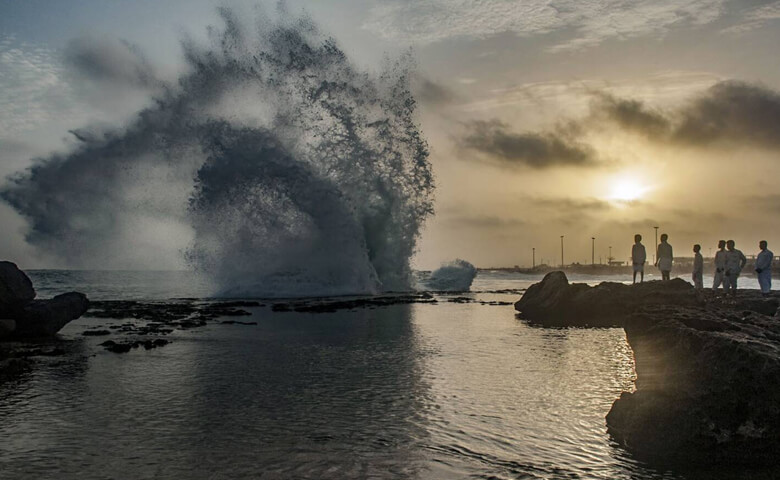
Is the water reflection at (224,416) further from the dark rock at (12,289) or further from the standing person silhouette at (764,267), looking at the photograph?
the standing person silhouette at (764,267)

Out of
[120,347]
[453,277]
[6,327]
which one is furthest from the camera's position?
[453,277]

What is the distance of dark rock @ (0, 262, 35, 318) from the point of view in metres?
18.6

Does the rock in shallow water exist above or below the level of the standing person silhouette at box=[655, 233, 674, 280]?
below

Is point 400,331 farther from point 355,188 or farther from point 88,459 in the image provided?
point 355,188

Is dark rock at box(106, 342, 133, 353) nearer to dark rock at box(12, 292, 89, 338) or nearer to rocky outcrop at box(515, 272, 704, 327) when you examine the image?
dark rock at box(12, 292, 89, 338)

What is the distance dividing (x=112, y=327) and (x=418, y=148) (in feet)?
117

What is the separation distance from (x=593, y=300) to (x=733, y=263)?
611 centimetres

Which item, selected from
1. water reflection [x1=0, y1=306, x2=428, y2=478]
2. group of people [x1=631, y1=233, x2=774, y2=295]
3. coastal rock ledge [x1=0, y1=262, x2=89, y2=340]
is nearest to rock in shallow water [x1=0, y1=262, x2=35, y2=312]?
coastal rock ledge [x1=0, y1=262, x2=89, y2=340]

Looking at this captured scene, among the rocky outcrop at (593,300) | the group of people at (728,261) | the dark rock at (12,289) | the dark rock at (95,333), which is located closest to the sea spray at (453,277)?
the rocky outcrop at (593,300)

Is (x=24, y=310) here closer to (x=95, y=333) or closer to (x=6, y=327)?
(x=6, y=327)

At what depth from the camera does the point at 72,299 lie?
21359 mm

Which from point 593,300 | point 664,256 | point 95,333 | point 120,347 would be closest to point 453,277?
point 593,300

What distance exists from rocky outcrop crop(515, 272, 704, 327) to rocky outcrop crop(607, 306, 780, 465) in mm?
12867

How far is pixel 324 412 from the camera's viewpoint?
9391 mm
